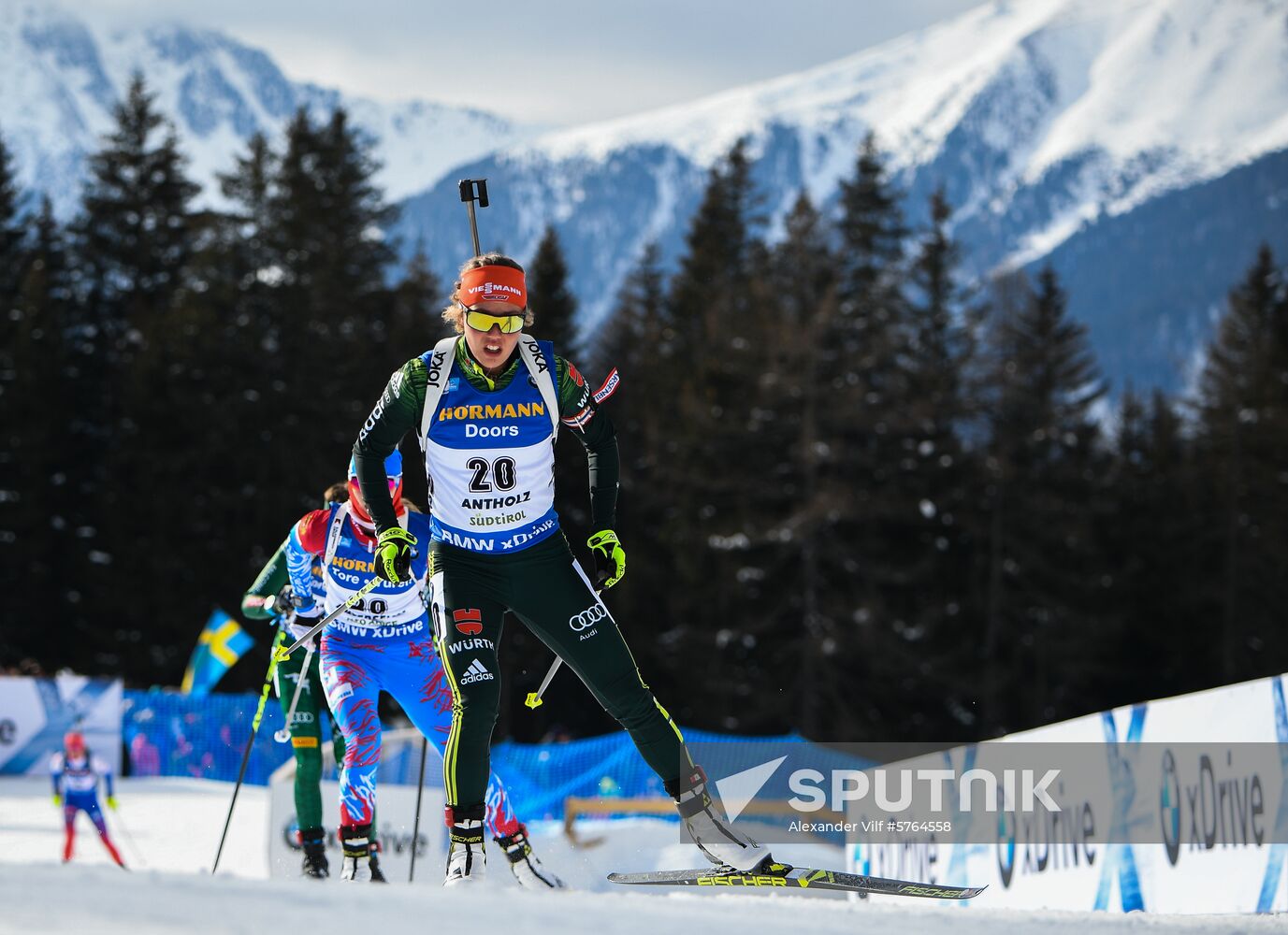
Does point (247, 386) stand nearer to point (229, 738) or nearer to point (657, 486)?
point (657, 486)

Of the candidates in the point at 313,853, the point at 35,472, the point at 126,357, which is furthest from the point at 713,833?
the point at 126,357

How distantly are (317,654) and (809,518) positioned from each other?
2350 centimetres

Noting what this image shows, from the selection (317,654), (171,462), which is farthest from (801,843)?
(171,462)

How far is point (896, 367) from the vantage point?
33625mm

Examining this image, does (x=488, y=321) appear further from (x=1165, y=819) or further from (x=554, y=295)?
(x=554, y=295)

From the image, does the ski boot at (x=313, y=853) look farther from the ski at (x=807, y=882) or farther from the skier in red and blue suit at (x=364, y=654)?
the ski at (x=807, y=882)

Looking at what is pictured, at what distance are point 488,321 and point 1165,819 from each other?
4.15 meters

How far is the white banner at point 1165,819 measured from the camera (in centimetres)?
636

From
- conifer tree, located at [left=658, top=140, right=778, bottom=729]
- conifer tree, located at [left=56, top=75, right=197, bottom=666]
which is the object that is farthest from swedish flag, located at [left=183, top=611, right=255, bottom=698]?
conifer tree, located at [left=56, top=75, right=197, bottom=666]

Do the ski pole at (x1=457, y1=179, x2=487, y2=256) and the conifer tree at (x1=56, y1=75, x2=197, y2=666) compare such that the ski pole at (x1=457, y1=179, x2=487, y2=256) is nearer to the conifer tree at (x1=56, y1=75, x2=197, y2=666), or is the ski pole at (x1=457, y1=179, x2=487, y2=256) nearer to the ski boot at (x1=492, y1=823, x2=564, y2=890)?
the ski boot at (x1=492, y1=823, x2=564, y2=890)

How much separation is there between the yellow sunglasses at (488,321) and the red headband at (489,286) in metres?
0.05

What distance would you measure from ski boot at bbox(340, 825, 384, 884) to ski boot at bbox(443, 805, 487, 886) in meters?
1.75

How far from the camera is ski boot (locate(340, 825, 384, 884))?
22.2ft

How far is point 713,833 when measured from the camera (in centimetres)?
538
